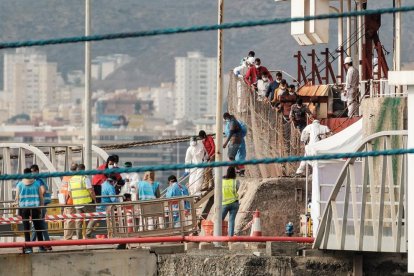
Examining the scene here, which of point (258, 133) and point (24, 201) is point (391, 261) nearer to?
point (24, 201)

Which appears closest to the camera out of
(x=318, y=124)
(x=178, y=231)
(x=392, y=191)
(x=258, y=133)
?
(x=392, y=191)

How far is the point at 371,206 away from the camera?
28.9m

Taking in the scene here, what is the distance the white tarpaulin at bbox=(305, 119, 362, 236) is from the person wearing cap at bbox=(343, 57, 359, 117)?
→ 9.51 ft

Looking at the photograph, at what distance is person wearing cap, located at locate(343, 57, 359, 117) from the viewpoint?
36.2 metres

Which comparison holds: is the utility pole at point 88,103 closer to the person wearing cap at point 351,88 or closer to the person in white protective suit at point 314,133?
the person in white protective suit at point 314,133

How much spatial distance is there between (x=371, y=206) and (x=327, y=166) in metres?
2.46

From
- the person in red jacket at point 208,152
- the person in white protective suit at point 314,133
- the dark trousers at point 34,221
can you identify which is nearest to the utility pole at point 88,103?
the person in red jacket at point 208,152

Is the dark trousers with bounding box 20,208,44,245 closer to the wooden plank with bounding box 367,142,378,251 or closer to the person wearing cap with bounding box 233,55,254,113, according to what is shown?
the wooden plank with bounding box 367,142,378,251

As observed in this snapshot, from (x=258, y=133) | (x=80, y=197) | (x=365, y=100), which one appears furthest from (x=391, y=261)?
(x=258, y=133)

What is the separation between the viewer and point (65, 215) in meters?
31.4

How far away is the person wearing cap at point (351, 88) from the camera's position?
3619 cm

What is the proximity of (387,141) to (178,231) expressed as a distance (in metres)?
3.98

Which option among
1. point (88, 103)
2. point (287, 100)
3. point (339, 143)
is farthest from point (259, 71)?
point (339, 143)

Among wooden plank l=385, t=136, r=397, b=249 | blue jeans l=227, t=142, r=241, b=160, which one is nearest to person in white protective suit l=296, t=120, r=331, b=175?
blue jeans l=227, t=142, r=241, b=160
